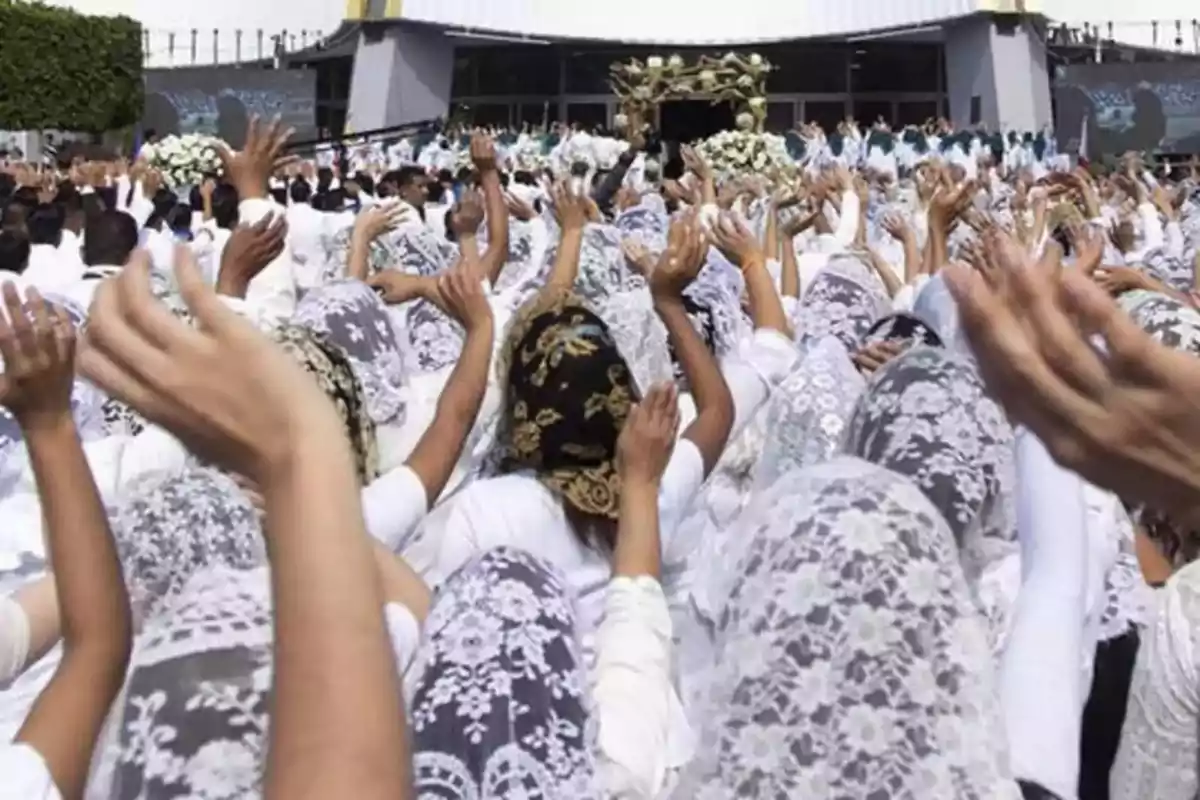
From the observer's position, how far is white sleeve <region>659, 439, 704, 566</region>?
10.3 ft

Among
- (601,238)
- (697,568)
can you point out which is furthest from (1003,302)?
(601,238)

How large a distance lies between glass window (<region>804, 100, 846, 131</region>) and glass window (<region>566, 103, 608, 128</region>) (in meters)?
4.27

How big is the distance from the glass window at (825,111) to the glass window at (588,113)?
4.27 meters

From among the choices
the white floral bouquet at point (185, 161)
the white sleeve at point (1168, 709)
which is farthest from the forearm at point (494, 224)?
the white floral bouquet at point (185, 161)

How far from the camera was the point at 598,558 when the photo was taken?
2875mm

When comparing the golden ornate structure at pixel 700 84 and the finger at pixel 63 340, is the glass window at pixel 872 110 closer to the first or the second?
the golden ornate structure at pixel 700 84

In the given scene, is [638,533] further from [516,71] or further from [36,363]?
[516,71]

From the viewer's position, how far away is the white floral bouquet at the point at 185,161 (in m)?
12.9

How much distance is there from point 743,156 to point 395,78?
20867 mm

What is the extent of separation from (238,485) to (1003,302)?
1.04 metres

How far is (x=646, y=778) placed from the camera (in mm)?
2057

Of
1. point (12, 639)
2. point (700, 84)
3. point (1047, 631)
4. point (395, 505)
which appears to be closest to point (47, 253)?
point (395, 505)

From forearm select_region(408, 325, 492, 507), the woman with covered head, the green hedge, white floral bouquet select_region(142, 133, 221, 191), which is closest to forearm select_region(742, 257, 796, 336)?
forearm select_region(408, 325, 492, 507)

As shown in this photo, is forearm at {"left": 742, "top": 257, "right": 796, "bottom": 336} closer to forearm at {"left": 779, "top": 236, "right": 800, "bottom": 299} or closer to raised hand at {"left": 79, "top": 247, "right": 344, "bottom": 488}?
forearm at {"left": 779, "top": 236, "right": 800, "bottom": 299}
